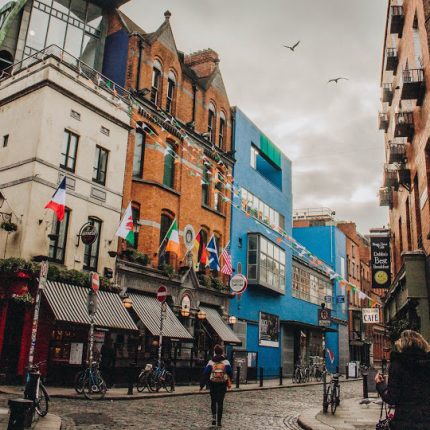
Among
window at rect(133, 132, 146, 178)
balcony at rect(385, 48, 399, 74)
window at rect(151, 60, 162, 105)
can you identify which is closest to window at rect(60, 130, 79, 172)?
window at rect(133, 132, 146, 178)

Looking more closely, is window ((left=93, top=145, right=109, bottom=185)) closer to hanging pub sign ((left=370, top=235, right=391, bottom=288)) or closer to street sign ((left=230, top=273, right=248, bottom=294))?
street sign ((left=230, top=273, right=248, bottom=294))

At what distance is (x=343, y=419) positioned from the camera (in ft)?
40.5

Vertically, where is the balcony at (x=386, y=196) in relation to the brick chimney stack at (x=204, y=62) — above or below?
below

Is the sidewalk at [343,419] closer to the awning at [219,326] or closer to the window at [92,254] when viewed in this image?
the window at [92,254]

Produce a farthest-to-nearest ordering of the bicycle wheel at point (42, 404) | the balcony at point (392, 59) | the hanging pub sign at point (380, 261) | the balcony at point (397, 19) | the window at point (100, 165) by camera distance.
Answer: the hanging pub sign at point (380, 261) < the window at point (100, 165) < the balcony at point (392, 59) < the balcony at point (397, 19) < the bicycle wheel at point (42, 404)

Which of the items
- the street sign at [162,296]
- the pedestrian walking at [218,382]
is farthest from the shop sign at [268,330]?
the pedestrian walking at [218,382]

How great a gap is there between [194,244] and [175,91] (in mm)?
8617

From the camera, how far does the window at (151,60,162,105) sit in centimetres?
2570

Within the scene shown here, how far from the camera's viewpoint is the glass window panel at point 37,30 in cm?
2356

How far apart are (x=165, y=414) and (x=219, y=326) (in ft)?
47.5

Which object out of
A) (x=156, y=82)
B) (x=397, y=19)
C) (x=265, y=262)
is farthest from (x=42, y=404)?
(x=265, y=262)

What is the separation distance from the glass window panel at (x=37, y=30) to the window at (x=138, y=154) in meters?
6.21

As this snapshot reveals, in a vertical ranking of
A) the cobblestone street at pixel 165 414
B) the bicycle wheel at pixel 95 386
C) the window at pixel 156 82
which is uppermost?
the window at pixel 156 82

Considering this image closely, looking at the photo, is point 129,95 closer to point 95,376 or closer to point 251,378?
point 95,376
